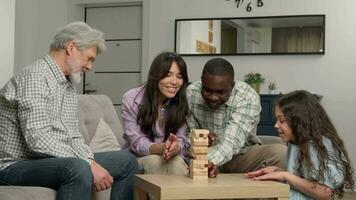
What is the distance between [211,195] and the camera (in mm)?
1832

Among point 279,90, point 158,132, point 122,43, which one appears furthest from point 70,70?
point 122,43

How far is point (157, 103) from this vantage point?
100 inches

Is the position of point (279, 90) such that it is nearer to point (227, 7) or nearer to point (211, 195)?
point (227, 7)

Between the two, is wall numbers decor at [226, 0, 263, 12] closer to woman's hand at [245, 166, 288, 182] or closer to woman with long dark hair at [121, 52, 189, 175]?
woman with long dark hair at [121, 52, 189, 175]

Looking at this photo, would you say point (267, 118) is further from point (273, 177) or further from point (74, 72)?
point (74, 72)

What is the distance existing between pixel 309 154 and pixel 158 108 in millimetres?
786

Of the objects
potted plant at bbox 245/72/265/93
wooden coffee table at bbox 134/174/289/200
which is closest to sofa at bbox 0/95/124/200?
wooden coffee table at bbox 134/174/289/200

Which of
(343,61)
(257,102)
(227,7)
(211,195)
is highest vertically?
(227,7)

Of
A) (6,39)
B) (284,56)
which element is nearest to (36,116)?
(6,39)

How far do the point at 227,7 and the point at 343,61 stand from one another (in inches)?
53.7

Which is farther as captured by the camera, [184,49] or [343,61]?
[184,49]

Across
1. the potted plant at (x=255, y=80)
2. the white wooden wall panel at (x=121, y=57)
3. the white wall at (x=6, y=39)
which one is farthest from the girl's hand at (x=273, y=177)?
the white wooden wall panel at (x=121, y=57)

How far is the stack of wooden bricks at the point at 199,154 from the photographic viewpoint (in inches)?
81.7

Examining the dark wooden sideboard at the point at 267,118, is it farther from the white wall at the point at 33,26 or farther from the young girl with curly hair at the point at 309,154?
the young girl with curly hair at the point at 309,154
